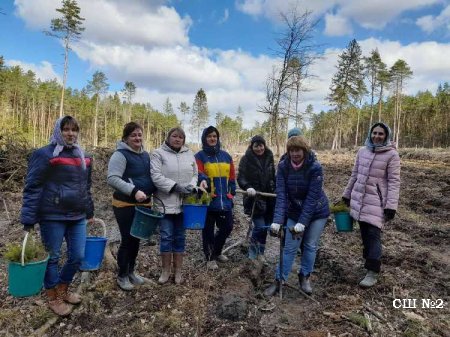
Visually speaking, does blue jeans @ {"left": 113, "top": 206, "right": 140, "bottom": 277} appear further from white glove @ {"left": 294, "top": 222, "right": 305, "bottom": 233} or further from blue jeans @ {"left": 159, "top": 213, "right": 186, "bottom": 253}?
white glove @ {"left": 294, "top": 222, "right": 305, "bottom": 233}

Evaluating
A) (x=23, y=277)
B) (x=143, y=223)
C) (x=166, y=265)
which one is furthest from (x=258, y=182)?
(x=23, y=277)

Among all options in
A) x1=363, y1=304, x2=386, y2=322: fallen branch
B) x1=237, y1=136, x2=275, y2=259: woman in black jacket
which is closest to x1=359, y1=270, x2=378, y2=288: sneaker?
x1=363, y1=304, x2=386, y2=322: fallen branch

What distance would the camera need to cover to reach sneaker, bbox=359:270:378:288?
4406mm

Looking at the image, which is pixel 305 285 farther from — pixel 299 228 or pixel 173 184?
pixel 173 184

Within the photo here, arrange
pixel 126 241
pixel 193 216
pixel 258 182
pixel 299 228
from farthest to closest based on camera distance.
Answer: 1. pixel 258 182
2. pixel 193 216
3. pixel 126 241
4. pixel 299 228

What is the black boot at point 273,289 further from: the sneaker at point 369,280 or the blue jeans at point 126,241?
the blue jeans at point 126,241

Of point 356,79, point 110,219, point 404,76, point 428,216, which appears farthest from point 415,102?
point 110,219

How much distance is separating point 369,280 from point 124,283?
309 cm

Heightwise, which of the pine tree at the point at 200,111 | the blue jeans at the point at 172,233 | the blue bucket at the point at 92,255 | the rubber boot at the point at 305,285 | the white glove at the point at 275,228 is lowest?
the rubber boot at the point at 305,285

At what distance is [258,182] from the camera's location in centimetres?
527

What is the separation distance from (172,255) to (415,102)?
61.3 meters

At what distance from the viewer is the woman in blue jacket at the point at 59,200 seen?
3.42 m

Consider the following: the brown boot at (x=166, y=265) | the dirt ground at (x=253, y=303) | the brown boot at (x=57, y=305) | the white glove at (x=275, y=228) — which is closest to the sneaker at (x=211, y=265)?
the dirt ground at (x=253, y=303)

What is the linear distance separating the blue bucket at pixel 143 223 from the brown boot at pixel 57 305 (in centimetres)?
101
